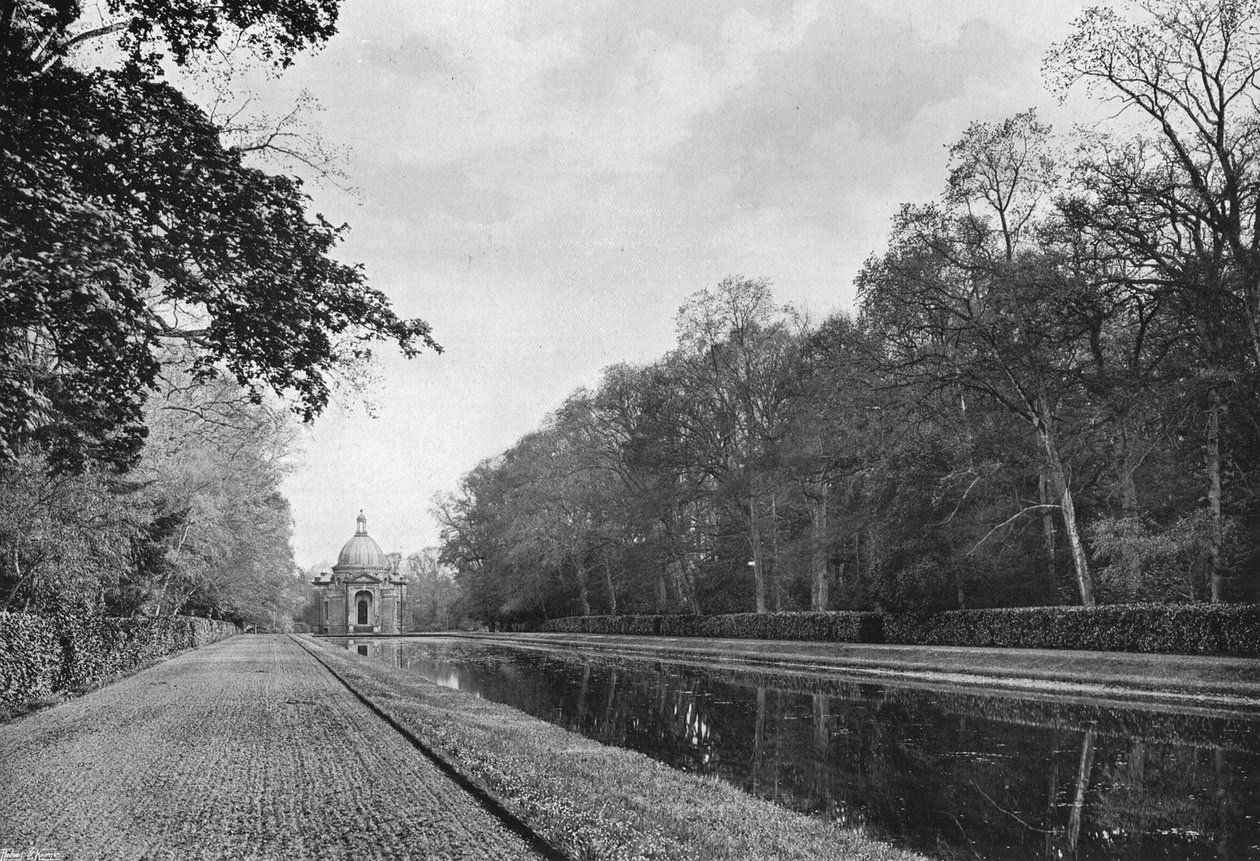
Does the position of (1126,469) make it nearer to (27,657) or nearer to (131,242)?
(131,242)

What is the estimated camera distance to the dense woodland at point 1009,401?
17.8m

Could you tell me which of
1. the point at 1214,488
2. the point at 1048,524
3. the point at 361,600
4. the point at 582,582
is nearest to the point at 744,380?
the point at 1048,524

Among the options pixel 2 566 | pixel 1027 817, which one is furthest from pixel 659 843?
pixel 2 566

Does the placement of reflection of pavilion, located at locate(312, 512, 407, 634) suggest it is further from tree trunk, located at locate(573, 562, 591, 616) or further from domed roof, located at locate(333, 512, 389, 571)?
tree trunk, located at locate(573, 562, 591, 616)

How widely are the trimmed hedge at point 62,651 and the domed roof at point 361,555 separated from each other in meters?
77.3

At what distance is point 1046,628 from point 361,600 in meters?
89.6

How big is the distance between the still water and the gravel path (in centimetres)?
316

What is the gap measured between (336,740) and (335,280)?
588 cm

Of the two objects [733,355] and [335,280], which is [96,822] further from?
[733,355]

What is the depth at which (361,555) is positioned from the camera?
103 metres

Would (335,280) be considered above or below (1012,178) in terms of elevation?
below

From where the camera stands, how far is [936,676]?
17328 millimetres

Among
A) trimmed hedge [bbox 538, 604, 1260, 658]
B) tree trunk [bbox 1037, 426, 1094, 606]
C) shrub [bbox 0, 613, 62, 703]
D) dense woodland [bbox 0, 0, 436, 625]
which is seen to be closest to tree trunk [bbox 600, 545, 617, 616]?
trimmed hedge [bbox 538, 604, 1260, 658]

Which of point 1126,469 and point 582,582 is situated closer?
point 1126,469
